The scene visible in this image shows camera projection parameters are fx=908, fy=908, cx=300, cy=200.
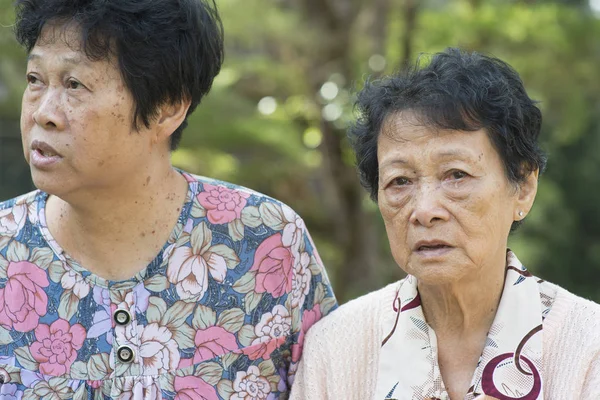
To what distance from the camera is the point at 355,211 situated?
599cm

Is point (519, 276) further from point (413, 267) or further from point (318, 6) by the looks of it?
point (318, 6)

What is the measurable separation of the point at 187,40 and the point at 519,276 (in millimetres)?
1057

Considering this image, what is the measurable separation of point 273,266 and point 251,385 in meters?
0.33

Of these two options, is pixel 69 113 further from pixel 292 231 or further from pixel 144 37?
pixel 292 231

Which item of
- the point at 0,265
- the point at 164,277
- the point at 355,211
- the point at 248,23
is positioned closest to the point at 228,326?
the point at 164,277

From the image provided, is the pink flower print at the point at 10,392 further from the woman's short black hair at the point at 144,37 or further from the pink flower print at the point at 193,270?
the woman's short black hair at the point at 144,37

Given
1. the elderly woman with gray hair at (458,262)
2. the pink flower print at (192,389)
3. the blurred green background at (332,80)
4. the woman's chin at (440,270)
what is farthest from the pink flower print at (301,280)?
the blurred green background at (332,80)

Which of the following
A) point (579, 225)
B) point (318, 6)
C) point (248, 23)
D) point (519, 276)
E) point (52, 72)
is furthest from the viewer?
point (579, 225)

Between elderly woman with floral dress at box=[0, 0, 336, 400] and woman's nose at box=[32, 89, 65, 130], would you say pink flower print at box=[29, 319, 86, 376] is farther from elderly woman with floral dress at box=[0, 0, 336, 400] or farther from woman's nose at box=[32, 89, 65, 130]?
woman's nose at box=[32, 89, 65, 130]

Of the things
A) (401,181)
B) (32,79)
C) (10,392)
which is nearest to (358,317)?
(401,181)

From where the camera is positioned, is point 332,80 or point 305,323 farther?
point 332,80

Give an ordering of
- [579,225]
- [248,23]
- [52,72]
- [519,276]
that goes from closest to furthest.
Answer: [52,72], [519,276], [248,23], [579,225]

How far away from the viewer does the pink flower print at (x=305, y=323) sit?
2545mm

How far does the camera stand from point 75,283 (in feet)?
7.77
